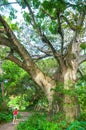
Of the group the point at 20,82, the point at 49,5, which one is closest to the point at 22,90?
the point at 20,82

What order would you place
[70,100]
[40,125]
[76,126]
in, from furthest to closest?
[70,100] → [40,125] → [76,126]

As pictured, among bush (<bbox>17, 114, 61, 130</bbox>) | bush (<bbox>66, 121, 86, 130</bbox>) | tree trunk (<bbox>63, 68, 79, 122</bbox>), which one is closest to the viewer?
bush (<bbox>66, 121, 86, 130</bbox>)

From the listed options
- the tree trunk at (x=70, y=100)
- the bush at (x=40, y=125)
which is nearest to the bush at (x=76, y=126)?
the bush at (x=40, y=125)

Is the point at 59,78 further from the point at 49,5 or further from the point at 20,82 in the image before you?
the point at 20,82

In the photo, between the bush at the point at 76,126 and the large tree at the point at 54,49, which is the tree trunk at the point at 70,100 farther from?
the bush at the point at 76,126

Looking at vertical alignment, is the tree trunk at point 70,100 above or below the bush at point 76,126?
above

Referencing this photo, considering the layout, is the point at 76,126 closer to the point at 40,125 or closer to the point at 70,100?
the point at 40,125

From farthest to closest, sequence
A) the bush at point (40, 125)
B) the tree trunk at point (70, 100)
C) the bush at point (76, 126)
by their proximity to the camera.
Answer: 1. the tree trunk at point (70, 100)
2. the bush at point (40, 125)
3. the bush at point (76, 126)

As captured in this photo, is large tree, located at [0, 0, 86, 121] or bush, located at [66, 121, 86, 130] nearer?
bush, located at [66, 121, 86, 130]

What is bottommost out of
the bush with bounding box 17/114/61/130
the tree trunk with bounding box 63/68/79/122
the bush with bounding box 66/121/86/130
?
the bush with bounding box 66/121/86/130

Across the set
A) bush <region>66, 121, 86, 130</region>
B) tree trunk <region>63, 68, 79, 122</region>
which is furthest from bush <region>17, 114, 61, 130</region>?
bush <region>66, 121, 86, 130</region>

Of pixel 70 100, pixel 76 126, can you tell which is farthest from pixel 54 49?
pixel 76 126

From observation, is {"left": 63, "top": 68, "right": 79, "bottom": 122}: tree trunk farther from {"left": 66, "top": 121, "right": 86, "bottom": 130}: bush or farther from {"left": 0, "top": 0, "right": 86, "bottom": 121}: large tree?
{"left": 66, "top": 121, "right": 86, "bottom": 130}: bush

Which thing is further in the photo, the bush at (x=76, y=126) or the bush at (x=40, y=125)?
the bush at (x=40, y=125)
